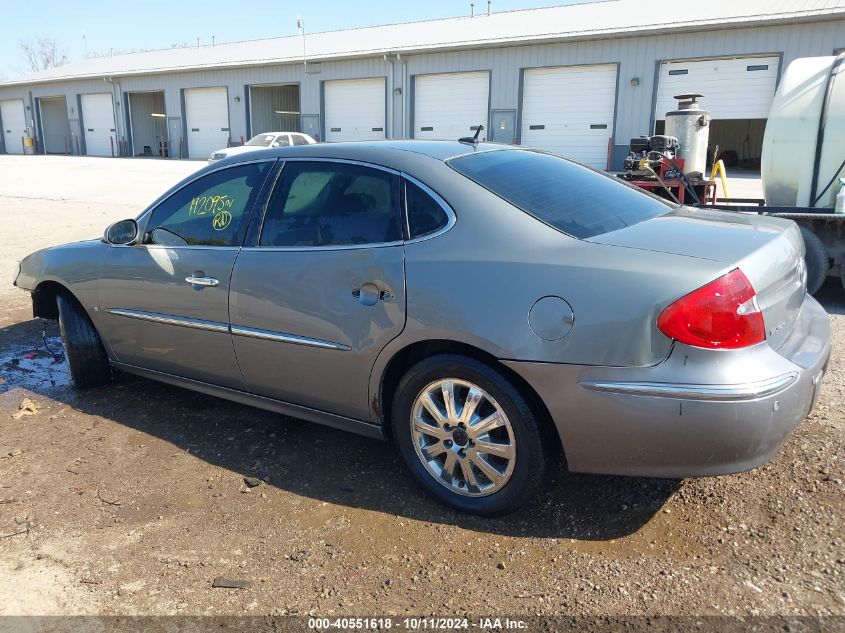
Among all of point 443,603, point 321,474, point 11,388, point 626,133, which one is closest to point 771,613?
point 443,603

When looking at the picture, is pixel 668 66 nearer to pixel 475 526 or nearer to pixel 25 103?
pixel 475 526

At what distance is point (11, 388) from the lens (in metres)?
4.71

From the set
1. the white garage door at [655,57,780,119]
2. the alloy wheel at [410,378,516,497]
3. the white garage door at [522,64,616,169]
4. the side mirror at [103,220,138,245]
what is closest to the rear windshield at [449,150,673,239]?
the alloy wheel at [410,378,516,497]

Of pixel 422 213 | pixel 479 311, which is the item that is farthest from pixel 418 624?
pixel 422 213

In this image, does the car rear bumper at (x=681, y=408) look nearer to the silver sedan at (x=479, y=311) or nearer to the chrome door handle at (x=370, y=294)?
A: the silver sedan at (x=479, y=311)

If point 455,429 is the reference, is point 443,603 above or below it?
below

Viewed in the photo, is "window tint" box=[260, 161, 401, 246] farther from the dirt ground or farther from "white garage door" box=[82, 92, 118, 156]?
"white garage door" box=[82, 92, 118, 156]

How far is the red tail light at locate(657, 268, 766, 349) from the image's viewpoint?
2471 millimetres

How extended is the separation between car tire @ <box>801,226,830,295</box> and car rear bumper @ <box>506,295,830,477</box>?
449 centimetres

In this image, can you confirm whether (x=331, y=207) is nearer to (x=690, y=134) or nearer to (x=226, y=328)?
(x=226, y=328)

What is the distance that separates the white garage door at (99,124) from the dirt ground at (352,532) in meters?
39.9

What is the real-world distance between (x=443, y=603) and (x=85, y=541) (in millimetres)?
1590

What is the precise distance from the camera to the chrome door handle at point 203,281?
3621mm

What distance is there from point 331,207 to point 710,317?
1835 millimetres
